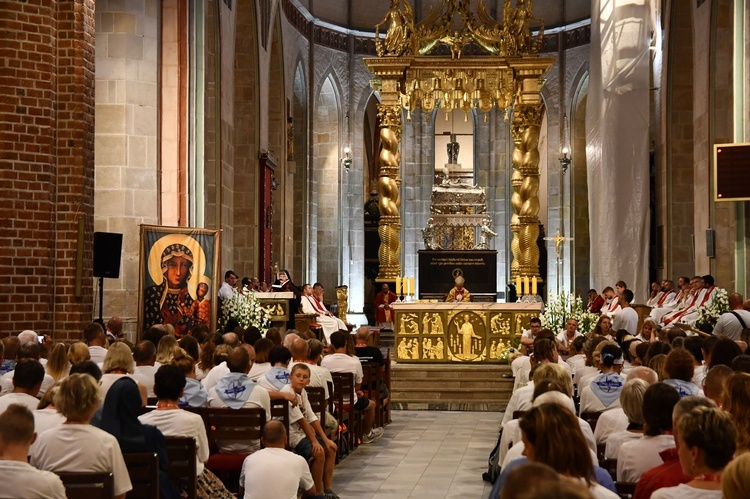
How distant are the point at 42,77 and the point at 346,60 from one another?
20725 mm

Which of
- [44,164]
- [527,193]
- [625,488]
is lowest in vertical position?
[625,488]

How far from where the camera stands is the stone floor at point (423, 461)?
34.2 ft

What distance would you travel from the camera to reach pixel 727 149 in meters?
16.1

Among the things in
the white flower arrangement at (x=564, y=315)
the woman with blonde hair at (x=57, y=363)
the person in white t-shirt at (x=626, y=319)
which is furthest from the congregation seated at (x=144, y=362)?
the white flower arrangement at (x=564, y=315)

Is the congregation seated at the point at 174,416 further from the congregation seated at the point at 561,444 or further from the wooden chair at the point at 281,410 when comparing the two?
the congregation seated at the point at 561,444

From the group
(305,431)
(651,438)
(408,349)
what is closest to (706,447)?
(651,438)

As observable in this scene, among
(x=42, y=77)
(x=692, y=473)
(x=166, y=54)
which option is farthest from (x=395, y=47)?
(x=692, y=473)

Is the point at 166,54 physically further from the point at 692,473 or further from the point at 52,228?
the point at 692,473

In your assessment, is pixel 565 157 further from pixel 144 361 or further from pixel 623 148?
pixel 144 361

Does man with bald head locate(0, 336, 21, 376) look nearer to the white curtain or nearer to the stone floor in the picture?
the stone floor

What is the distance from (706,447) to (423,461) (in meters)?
7.95

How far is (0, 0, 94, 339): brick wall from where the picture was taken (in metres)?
12.6

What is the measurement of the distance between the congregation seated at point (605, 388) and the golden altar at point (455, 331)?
33.8 ft

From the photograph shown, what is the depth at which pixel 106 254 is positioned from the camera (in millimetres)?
13945
